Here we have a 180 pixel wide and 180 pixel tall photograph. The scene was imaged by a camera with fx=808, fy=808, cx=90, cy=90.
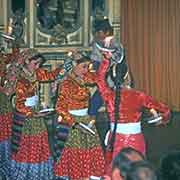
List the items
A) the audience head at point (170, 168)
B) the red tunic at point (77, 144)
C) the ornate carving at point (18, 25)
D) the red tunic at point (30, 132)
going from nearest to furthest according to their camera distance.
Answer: the audience head at point (170, 168) < the red tunic at point (77, 144) < the red tunic at point (30, 132) < the ornate carving at point (18, 25)

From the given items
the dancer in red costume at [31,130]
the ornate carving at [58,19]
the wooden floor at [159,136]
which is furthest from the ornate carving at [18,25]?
the dancer in red costume at [31,130]

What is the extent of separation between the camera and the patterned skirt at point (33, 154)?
23.9 ft

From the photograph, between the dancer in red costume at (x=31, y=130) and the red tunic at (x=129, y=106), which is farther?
the dancer in red costume at (x=31, y=130)

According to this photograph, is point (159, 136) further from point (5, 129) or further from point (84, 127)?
point (84, 127)

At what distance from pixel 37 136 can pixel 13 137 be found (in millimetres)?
335

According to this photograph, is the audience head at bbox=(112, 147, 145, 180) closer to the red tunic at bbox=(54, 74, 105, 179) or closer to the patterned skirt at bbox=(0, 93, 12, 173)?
the red tunic at bbox=(54, 74, 105, 179)

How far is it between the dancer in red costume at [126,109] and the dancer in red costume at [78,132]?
21.1 inches

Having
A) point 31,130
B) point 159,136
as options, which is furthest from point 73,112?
point 159,136

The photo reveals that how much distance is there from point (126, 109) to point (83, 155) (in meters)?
0.87

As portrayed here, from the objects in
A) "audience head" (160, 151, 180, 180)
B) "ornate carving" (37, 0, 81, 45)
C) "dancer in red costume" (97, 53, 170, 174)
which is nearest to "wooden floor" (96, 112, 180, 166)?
"ornate carving" (37, 0, 81, 45)

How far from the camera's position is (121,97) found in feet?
20.6

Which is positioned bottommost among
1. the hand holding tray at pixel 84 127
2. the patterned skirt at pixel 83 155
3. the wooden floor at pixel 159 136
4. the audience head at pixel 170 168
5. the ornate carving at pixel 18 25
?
the wooden floor at pixel 159 136

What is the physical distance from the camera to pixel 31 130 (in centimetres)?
728

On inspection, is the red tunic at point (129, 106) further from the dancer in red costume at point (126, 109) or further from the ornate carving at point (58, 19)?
the ornate carving at point (58, 19)
